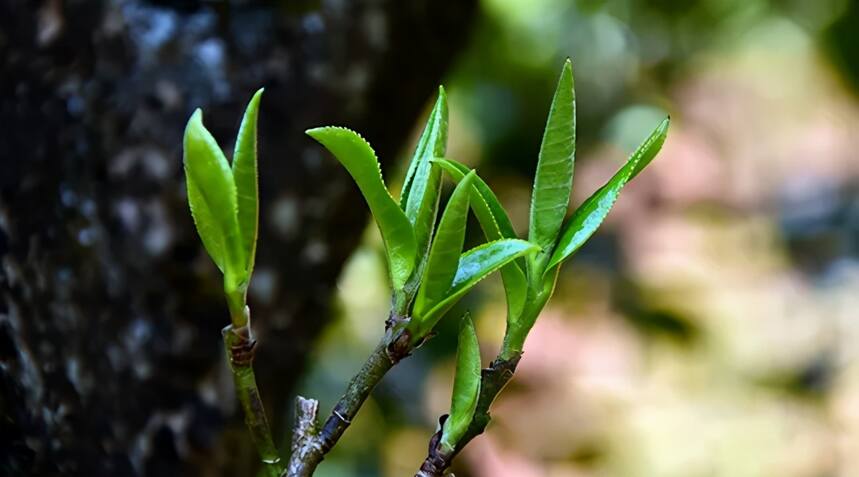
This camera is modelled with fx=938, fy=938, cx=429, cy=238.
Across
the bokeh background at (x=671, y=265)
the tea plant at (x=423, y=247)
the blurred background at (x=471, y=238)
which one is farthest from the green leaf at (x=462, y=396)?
the bokeh background at (x=671, y=265)

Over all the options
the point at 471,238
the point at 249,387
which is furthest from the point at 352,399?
the point at 471,238

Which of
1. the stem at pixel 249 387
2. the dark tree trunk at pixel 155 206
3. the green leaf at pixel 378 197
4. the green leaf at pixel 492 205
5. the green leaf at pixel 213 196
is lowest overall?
the stem at pixel 249 387

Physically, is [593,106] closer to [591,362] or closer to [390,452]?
[591,362]

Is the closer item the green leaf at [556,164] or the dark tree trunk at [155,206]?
the green leaf at [556,164]

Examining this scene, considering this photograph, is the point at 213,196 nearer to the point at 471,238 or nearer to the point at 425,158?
the point at 425,158

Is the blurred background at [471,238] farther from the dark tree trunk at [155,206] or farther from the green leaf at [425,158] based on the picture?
the green leaf at [425,158]

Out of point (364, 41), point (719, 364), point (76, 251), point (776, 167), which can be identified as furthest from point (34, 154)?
point (776, 167)

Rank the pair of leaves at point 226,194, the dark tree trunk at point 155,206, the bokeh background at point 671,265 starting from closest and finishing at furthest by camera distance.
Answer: the pair of leaves at point 226,194
the dark tree trunk at point 155,206
the bokeh background at point 671,265
